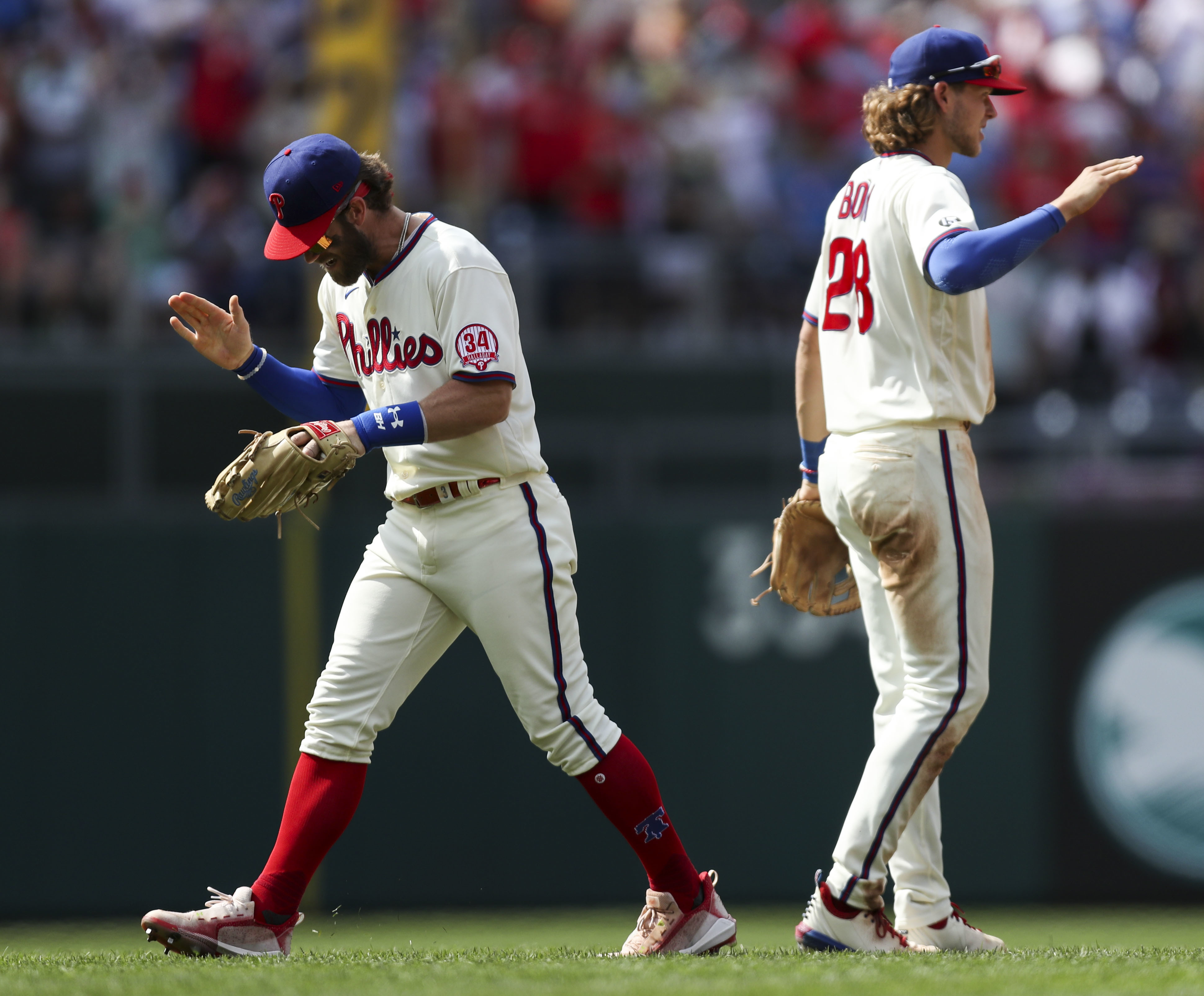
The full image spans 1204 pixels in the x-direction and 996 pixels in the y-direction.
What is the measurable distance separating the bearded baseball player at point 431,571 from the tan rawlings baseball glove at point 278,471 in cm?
6

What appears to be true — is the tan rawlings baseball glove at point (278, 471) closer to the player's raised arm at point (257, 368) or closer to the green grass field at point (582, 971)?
the player's raised arm at point (257, 368)

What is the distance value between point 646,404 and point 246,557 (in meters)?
2.10

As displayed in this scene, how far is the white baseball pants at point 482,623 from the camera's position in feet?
13.0

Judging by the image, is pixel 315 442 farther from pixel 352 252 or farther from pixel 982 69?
pixel 982 69

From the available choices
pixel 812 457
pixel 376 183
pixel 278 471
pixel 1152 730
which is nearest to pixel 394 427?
pixel 278 471

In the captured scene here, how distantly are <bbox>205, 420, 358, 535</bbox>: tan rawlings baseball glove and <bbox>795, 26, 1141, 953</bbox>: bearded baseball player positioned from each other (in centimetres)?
118

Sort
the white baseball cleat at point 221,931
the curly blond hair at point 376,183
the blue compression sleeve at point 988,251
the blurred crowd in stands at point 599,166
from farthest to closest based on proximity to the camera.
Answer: the blurred crowd in stands at point 599,166 < the curly blond hair at point 376,183 < the white baseball cleat at point 221,931 < the blue compression sleeve at point 988,251

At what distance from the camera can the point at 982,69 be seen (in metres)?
3.91

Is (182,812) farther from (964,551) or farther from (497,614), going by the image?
(964,551)

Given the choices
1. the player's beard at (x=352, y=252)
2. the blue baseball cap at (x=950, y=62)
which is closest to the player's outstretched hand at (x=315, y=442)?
the player's beard at (x=352, y=252)

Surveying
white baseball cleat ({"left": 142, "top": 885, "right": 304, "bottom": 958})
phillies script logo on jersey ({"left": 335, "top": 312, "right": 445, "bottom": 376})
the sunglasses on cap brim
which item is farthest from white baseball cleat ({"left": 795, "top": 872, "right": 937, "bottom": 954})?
the sunglasses on cap brim

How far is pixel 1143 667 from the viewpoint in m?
7.02

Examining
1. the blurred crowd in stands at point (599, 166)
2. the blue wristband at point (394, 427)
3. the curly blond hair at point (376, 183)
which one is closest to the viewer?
the blue wristband at point (394, 427)

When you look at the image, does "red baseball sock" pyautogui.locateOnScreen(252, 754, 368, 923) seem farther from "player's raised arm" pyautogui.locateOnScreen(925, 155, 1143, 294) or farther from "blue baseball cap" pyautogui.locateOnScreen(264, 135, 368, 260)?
"player's raised arm" pyautogui.locateOnScreen(925, 155, 1143, 294)
